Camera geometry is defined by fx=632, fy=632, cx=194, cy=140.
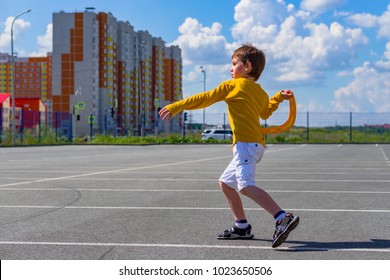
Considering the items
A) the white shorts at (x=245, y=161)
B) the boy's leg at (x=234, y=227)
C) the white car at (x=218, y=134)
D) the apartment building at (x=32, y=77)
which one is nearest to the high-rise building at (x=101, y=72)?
the white car at (x=218, y=134)

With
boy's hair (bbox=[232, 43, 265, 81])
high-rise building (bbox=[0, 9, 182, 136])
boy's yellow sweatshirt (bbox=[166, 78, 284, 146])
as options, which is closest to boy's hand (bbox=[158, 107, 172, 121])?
boy's yellow sweatshirt (bbox=[166, 78, 284, 146])

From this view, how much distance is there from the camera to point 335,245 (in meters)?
5.50

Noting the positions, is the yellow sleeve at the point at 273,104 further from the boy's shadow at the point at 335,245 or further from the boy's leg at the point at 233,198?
the boy's shadow at the point at 335,245

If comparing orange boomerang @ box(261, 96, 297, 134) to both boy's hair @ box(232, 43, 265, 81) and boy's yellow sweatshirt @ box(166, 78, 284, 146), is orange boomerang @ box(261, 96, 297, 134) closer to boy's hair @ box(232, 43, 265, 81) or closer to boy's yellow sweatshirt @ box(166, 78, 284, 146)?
boy's yellow sweatshirt @ box(166, 78, 284, 146)

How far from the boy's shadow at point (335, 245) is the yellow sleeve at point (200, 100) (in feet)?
4.60

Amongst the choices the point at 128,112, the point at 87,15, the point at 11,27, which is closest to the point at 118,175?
the point at 11,27

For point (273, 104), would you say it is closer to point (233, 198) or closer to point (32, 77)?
point (233, 198)

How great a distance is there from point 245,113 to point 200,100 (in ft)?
1.39

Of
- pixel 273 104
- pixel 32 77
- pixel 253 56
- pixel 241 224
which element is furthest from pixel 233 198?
pixel 32 77

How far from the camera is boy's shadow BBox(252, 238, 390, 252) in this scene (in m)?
5.35
